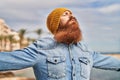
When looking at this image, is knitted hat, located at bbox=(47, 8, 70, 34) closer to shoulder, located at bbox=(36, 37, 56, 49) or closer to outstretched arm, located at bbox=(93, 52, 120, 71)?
shoulder, located at bbox=(36, 37, 56, 49)

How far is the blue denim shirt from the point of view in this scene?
91.1 inches

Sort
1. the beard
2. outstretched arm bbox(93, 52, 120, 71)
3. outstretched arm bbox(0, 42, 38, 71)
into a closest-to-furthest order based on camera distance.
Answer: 1. outstretched arm bbox(0, 42, 38, 71)
2. the beard
3. outstretched arm bbox(93, 52, 120, 71)

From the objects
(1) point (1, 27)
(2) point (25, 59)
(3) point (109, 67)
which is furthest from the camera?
(1) point (1, 27)

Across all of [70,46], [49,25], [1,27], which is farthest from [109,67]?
[1,27]

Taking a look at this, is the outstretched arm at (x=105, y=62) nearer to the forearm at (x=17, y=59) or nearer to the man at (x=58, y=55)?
the man at (x=58, y=55)

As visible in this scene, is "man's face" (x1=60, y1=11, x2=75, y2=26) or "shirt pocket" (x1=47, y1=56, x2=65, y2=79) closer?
"shirt pocket" (x1=47, y1=56, x2=65, y2=79)

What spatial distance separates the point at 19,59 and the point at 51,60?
0.73 feet

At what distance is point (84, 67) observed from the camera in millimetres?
2477

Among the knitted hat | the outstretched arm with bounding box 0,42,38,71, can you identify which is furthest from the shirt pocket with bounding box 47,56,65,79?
the knitted hat

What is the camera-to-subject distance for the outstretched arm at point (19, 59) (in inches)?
90.2

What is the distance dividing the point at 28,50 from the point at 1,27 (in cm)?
10759

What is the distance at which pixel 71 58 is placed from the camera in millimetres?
2441

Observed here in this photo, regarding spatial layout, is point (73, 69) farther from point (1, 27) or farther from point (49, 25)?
Answer: point (1, 27)

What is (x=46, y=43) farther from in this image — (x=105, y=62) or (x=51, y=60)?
(x=105, y=62)
